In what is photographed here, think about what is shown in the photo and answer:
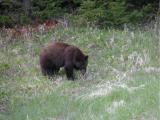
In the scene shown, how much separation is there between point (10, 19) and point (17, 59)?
5.42m

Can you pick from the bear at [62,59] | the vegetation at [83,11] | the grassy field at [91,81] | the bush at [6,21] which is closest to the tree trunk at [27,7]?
the vegetation at [83,11]

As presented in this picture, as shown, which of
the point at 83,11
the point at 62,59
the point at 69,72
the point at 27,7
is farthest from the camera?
the point at 27,7

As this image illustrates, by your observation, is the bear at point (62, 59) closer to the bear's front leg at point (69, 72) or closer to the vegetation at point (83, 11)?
the bear's front leg at point (69, 72)

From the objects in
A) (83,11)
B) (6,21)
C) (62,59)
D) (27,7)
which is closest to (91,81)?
(62,59)

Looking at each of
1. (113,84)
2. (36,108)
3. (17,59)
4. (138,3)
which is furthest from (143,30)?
(36,108)

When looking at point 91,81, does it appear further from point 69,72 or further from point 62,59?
point 62,59

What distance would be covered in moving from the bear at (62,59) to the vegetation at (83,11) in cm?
549

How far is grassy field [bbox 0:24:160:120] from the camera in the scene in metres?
9.09

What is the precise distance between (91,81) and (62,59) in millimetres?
1304

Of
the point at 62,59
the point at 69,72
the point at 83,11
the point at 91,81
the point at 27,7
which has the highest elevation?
the point at 27,7

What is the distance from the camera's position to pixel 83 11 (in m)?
18.9

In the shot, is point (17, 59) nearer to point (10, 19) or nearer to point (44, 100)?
point (44, 100)

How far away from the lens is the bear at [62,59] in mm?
12758

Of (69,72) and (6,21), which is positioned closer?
(69,72)
